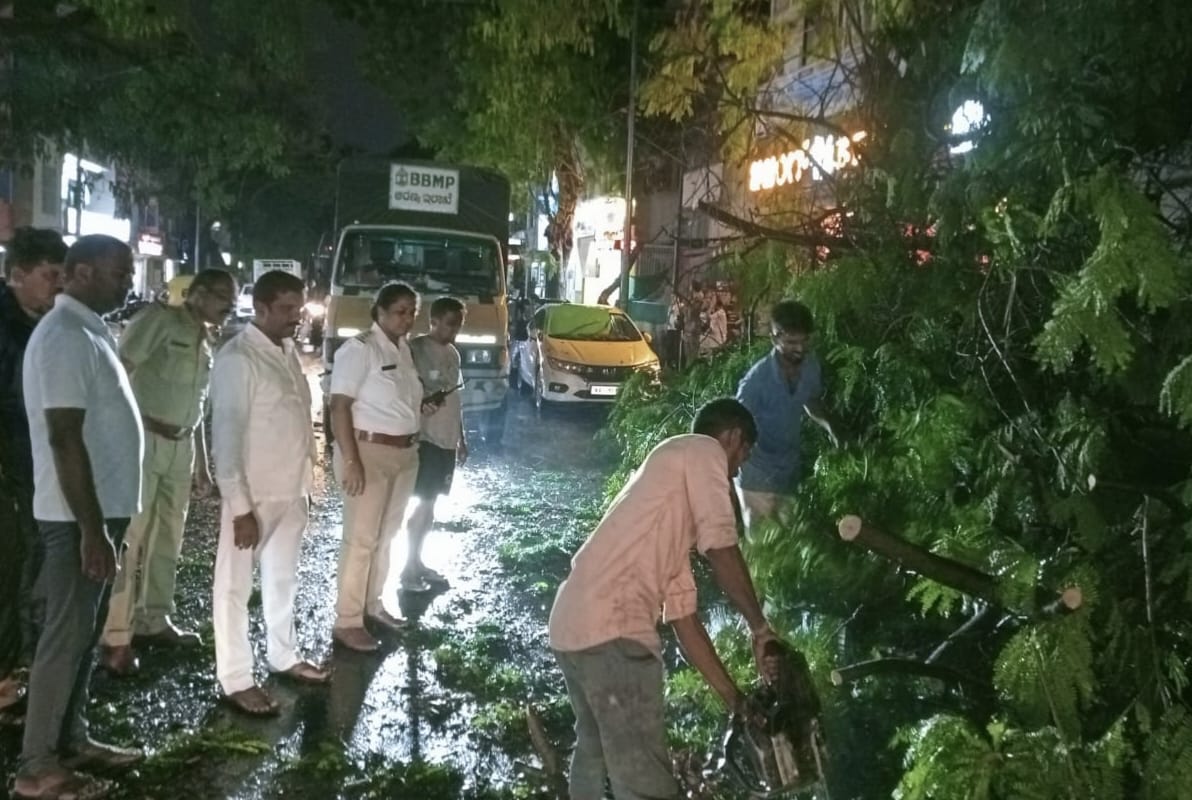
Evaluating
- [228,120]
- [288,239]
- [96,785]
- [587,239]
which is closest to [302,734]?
[96,785]

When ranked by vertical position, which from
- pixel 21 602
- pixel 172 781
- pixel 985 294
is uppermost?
pixel 985 294

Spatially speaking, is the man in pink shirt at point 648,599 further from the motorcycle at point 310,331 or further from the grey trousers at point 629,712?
the motorcycle at point 310,331

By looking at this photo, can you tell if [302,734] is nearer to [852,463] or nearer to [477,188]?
[852,463]

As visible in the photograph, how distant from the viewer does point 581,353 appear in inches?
680

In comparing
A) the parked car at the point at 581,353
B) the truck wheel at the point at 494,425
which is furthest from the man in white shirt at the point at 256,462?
the parked car at the point at 581,353

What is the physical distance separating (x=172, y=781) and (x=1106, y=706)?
3.54 metres

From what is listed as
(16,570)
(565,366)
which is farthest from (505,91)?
(16,570)

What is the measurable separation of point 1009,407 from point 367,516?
11.0 ft

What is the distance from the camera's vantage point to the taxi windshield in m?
17.8

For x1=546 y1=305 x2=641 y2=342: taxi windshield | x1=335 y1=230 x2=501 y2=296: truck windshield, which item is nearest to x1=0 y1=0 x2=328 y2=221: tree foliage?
x1=335 y1=230 x2=501 y2=296: truck windshield

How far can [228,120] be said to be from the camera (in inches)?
628

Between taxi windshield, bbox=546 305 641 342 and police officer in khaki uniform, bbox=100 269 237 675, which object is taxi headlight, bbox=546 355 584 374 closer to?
taxi windshield, bbox=546 305 641 342

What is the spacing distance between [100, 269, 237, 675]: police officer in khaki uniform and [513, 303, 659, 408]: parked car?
35.0 ft

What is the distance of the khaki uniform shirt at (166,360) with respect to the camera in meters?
5.49
